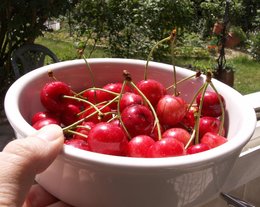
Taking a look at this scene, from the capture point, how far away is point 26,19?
2.17m

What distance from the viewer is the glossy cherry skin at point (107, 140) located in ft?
1.54

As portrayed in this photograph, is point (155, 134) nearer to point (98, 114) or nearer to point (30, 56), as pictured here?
point (98, 114)

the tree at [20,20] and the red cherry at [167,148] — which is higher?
the red cherry at [167,148]

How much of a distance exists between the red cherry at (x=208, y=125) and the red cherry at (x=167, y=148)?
85 mm

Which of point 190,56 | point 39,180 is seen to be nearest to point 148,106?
point 39,180

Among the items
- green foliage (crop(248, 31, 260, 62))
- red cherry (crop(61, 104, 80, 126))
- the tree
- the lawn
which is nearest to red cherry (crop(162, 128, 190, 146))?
red cherry (crop(61, 104, 80, 126))

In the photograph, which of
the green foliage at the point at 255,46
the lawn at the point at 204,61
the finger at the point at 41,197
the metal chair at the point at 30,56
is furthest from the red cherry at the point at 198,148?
the green foliage at the point at 255,46

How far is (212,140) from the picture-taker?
0.51 m

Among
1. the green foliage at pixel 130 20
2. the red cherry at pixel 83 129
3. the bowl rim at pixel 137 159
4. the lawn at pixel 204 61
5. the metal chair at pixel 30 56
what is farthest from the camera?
the lawn at pixel 204 61

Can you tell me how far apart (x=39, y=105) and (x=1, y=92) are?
5.59ft

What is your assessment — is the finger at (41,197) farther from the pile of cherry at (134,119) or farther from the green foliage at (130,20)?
the green foliage at (130,20)

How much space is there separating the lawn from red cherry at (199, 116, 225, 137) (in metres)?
1.98

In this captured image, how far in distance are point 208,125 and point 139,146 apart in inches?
4.7

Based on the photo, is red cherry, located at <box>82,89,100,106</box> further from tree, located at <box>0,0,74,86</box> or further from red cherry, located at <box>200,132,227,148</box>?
tree, located at <box>0,0,74,86</box>
